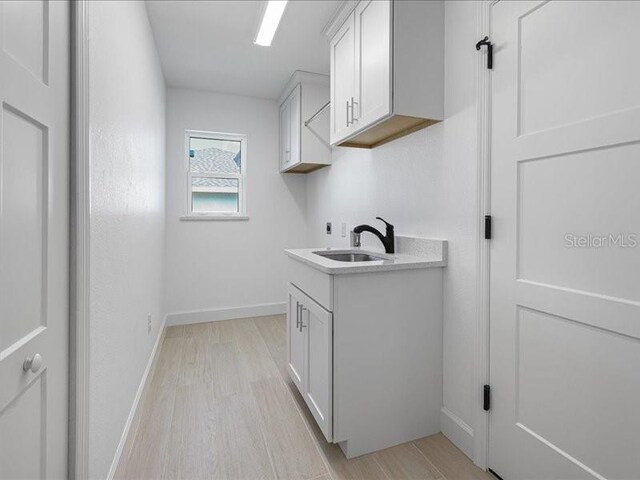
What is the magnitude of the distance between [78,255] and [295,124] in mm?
2660

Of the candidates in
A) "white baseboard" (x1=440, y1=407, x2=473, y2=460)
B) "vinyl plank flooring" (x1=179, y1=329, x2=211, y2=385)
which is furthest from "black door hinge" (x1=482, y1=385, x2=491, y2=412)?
"vinyl plank flooring" (x1=179, y1=329, x2=211, y2=385)

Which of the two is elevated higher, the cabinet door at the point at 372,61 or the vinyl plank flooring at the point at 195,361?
the cabinet door at the point at 372,61

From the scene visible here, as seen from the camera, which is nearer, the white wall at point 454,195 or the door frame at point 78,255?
the door frame at point 78,255

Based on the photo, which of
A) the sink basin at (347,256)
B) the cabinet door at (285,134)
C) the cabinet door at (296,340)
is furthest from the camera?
the cabinet door at (285,134)

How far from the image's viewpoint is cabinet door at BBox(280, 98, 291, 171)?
143 inches

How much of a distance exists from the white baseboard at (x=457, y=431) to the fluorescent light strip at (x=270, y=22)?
2.68 m

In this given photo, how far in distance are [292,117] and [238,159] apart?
0.90 metres

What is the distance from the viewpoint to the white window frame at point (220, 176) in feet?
12.2

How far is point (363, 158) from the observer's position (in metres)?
2.67

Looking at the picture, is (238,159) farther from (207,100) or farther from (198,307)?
(198,307)

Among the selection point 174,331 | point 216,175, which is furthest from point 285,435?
point 216,175

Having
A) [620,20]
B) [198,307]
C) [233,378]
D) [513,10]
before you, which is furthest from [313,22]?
[198,307]

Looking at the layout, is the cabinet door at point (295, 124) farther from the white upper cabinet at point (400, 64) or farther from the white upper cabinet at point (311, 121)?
the white upper cabinet at point (400, 64)

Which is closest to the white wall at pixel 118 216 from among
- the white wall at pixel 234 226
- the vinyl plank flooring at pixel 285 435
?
the vinyl plank flooring at pixel 285 435
